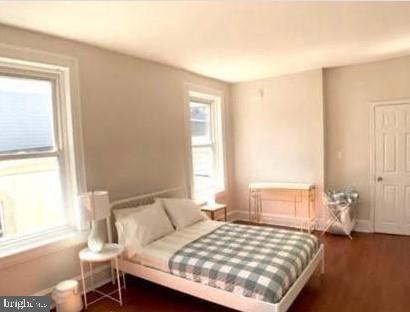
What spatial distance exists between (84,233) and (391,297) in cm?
310

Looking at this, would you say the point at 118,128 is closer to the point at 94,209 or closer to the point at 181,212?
the point at 94,209

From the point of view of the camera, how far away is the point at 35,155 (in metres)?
2.84

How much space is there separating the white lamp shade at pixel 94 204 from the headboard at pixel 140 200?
0.49m

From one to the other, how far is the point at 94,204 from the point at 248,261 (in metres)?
1.50

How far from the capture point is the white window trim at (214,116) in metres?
4.49

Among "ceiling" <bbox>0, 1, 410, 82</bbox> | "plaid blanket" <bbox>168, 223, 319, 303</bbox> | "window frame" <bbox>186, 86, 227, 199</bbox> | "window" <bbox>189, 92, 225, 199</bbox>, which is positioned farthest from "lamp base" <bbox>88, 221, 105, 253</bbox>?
"window frame" <bbox>186, 86, 227, 199</bbox>

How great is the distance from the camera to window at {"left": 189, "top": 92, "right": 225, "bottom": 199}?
493 cm

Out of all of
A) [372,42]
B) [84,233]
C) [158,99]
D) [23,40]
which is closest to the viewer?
[23,40]

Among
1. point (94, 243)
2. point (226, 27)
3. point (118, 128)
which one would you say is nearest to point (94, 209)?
point (94, 243)

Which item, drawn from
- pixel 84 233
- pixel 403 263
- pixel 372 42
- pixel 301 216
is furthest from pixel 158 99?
pixel 403 263

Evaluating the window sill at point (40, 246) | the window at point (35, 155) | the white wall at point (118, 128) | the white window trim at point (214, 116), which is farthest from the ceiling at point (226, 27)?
the window sill at point (40, 246)

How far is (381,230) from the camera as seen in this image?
4.55 m

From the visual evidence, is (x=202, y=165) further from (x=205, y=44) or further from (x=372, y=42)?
(x=372, y=42)

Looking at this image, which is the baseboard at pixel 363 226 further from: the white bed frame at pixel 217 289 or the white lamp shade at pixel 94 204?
the white lamp shade at pixel 94 204
